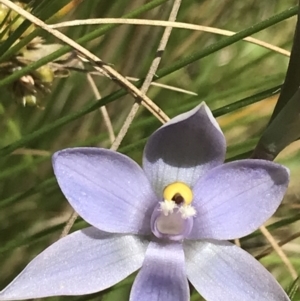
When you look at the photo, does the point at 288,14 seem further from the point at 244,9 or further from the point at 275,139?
the point at 244,9

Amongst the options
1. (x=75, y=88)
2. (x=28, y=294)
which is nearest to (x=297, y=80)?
(x=28, y=294)

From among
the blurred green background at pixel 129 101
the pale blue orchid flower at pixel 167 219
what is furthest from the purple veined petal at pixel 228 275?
the blurred green background at pixel 129 101

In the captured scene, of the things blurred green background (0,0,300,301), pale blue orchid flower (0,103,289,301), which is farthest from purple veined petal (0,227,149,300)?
blurred green background (0,0,300,301)

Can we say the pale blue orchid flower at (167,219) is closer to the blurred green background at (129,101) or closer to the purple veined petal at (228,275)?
the purple veined petal at (228,275)

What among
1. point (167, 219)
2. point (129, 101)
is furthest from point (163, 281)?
point (129, 101)

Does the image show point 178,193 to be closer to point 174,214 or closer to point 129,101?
point 174,214

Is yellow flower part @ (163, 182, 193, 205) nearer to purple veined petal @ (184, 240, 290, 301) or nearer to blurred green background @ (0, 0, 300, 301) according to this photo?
purple veined petal @ (184, 240, 290, 301)
